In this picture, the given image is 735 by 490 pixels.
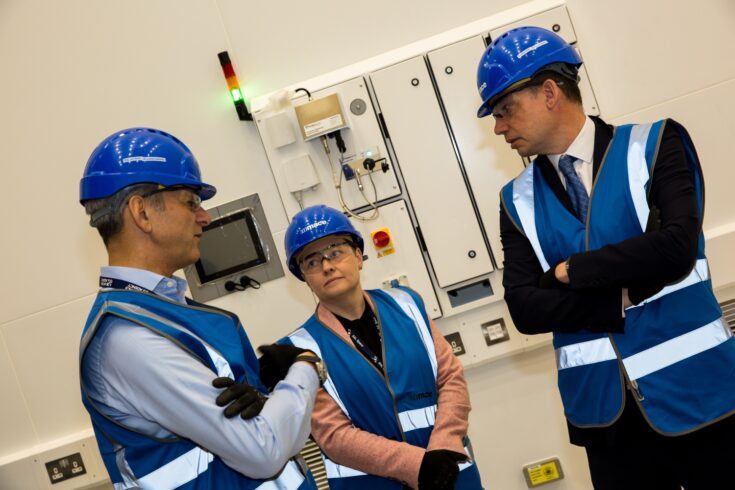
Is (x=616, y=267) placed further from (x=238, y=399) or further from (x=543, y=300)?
(x=238, y=399)

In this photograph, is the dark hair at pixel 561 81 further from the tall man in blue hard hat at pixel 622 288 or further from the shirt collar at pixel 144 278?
the shirt collar at pixel 144 278

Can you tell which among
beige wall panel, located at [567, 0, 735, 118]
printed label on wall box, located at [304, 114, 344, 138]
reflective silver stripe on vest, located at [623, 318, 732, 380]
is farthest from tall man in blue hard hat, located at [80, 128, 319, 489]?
beige wall panel, located at [567, 0, 735, 118]

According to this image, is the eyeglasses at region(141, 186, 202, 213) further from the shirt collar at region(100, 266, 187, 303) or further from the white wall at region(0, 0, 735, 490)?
→ the white wall at region(0, 0, 735, 490)

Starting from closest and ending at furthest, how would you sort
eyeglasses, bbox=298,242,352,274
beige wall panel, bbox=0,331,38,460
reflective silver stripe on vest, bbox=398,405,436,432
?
1. reflective silver stripe on vest, bbox=398,405,436,432
2. eyeglasses, bbox=298,242,352,274
3. beige wall panel, bbox=0,331,38,460

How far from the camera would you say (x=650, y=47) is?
133 inches

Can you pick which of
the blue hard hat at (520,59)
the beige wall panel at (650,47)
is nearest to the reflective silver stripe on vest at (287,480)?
the blue hard hat at (520,59)

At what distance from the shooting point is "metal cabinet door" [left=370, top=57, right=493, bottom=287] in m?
3.35

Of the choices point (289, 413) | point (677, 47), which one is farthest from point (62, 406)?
point (677, 47)

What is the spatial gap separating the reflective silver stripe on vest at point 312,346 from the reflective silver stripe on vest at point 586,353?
2.37 feet

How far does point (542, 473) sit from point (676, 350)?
1.82 meters

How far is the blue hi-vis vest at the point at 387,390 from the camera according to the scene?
2.27 m

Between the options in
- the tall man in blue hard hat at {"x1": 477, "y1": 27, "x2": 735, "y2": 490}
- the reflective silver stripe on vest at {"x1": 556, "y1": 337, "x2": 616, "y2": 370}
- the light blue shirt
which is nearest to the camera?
the light blue shirt

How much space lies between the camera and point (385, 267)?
339 cm

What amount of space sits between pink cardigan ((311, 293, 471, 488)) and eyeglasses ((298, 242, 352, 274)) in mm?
177
